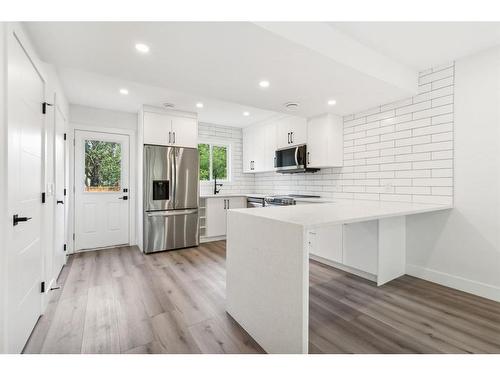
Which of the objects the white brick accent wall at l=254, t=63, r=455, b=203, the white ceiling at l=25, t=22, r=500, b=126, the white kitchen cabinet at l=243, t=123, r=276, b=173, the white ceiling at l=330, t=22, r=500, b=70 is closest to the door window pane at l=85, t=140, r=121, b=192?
the white ceiling at l=25, t=22, r=500, b=126

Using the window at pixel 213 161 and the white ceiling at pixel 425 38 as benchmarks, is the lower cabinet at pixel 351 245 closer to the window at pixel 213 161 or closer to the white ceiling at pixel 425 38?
the white ceiling at pixel 425 38

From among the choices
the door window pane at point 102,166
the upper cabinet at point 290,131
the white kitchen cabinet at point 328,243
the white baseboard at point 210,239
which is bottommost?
the white baseboard at point 210,239

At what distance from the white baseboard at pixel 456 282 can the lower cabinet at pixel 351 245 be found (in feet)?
2.08

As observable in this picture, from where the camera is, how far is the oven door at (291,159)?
3885mm

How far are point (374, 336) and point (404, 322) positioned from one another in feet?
1.24

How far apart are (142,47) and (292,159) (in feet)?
9.14

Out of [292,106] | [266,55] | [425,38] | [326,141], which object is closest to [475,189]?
[425,38]

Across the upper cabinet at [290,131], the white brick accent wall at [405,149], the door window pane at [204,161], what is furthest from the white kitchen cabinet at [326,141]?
the door window pane at [204,161]

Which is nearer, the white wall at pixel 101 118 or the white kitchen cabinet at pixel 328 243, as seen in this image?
the white kitchen cabinet at pixel 328 243

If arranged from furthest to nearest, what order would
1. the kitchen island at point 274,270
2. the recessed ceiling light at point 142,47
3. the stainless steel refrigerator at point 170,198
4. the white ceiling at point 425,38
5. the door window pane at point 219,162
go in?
the door window pane at point 219,162, the stainless steel refrigerator at point 170,198, the white ceiling at point 425,38, the recessed ceiling light at point 142,47, the kitchen island at point 274,270

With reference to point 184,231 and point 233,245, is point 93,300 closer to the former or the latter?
point 233,245

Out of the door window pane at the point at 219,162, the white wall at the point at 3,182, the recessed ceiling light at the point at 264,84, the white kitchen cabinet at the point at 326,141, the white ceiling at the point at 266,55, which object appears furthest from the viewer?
the door window pane at the point at 219,162

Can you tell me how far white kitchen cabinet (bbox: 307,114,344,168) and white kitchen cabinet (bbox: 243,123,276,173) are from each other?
39.6 inches

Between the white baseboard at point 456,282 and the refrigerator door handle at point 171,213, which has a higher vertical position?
the refrigerator door handle at point 171,213
